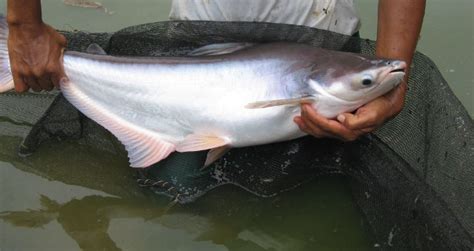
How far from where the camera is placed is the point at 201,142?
1.97 m

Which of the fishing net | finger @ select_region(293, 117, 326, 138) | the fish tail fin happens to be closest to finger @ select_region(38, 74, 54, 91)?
→ the fish tail fin

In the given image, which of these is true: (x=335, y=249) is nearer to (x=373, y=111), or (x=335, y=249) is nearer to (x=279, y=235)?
(x=279, y=235)

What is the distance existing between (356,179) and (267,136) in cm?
44

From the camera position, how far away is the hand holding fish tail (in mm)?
1954

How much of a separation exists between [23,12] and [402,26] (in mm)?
1257

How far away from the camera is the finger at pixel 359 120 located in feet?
5.80

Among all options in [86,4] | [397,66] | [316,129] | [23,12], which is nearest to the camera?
[397,66]

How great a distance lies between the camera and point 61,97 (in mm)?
2369

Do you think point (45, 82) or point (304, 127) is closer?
point (304, 127)

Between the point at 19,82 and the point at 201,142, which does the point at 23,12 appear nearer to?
the point at 19,82

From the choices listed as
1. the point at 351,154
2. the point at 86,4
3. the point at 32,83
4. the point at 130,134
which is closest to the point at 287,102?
the point at 351,154

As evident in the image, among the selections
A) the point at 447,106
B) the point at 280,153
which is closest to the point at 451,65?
the point at 447,106

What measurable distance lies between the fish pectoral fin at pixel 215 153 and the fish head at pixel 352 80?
0.38m

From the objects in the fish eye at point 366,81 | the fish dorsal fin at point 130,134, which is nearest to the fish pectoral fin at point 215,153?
the fish dorsal fin at point 130,134
